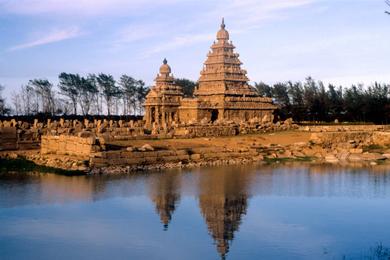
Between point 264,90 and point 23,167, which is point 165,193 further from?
point 264,90

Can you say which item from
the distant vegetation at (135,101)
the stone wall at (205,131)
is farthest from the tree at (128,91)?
the stone wall at (205,131)

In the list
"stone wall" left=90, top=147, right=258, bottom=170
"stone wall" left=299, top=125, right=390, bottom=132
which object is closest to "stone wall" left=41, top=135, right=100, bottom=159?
"stone wall" left=90, top=147, right=258, bottom=170

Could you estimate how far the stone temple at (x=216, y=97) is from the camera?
155 ft

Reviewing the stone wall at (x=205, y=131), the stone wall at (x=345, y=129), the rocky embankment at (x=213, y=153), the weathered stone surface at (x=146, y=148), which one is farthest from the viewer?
the stone wall at (x=345, y=129)

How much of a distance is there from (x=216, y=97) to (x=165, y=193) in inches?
1066

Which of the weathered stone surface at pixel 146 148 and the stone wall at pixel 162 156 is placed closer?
the stone wall at pixel 162 156

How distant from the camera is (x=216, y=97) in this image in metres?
48.1

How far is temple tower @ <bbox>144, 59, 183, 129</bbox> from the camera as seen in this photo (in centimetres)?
5041

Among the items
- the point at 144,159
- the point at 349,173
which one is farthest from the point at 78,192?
the point at 349,173

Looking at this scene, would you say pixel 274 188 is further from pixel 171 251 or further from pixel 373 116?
pixel 373 116

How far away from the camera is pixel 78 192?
21859 mm

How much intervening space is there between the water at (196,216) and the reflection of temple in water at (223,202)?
0.03m

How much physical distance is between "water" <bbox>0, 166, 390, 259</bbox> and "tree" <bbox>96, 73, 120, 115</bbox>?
39283 mm

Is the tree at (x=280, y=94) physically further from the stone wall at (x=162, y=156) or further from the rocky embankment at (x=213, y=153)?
the stone wall at (x=162, y=156)
